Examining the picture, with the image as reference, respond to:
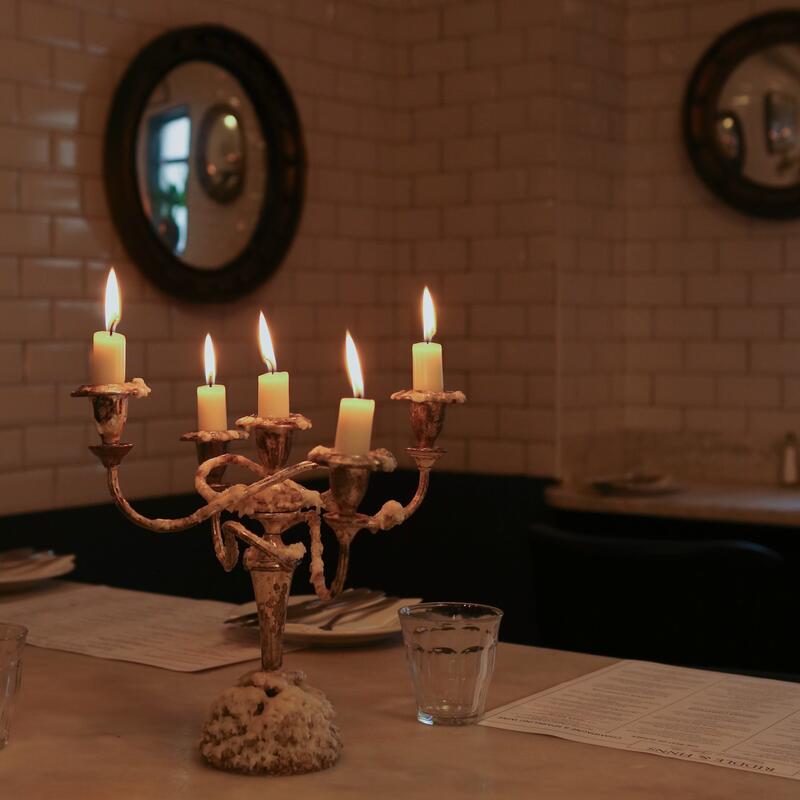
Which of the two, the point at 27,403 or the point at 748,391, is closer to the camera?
the point at 27,403

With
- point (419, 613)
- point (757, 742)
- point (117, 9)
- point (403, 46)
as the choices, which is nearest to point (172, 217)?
point (117, 9)

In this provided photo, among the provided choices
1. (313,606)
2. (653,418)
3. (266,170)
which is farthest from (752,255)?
(313,606)

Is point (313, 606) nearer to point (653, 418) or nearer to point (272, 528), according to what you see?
point (272, 528)

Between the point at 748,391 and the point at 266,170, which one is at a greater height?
the point at 266,170

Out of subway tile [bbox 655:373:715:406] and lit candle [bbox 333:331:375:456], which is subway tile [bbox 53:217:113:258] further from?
lit candle [bbox 333:331:375:456]

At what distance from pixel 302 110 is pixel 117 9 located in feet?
2.17

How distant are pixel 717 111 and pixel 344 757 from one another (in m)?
2.95

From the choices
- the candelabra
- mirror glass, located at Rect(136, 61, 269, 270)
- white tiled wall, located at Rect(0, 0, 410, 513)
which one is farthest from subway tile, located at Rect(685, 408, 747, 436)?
the candelabra

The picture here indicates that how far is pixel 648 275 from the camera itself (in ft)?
13.1

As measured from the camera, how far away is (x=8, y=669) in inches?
50.8

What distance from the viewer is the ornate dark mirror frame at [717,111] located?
3.72 metres

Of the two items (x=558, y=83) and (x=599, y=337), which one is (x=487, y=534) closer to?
(x=599, y=337)

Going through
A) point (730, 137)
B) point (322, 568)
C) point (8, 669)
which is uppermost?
point (730, 137)

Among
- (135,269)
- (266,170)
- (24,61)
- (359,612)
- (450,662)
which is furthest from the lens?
(266,170)
